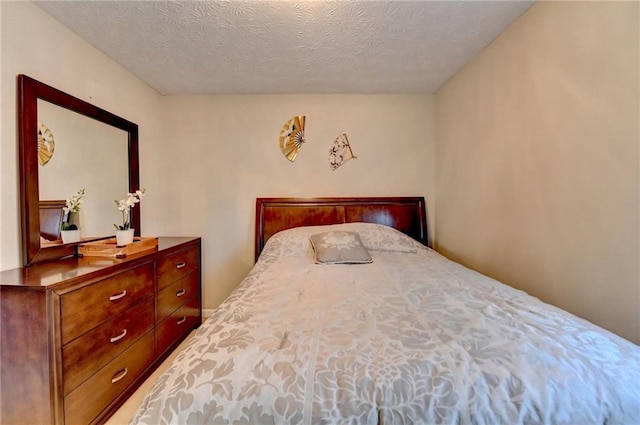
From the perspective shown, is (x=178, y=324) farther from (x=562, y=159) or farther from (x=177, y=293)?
(x=562, y=159)

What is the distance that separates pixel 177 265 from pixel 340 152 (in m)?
1.88

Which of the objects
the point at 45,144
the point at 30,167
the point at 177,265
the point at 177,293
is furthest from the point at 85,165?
the point at 177,293

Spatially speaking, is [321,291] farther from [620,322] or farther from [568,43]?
[568,43]

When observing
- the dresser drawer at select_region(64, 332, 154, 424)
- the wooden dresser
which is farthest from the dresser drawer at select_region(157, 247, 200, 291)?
the dresser drawer at select_region(64, 332, 154, 424)

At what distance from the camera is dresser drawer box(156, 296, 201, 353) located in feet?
7.03

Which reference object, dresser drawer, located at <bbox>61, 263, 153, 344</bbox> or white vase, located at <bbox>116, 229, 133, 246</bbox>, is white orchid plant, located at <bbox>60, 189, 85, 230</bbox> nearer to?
white vase, located at <bbox>116, 229, 133, 246</bbox>

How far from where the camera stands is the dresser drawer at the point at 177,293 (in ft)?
7.06

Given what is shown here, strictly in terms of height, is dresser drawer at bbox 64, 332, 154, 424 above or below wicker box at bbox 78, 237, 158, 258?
below

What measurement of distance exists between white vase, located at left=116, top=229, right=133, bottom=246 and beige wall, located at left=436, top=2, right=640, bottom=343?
265cm

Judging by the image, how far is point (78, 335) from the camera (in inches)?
55.6

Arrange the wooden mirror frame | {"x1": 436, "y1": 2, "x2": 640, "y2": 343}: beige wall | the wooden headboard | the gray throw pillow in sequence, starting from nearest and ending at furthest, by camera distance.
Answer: {"x1": 436, "y1": 2, "x2": 640, "y2": 343}: beige wall < the wooden mirror frame < the gray throw pillow < the wooden headboard

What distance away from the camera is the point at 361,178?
300cm

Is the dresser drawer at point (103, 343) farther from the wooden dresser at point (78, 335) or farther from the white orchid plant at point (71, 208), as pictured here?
the white orchid plant at point (71, 208)

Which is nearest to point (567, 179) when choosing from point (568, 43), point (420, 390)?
point (568, 43)
